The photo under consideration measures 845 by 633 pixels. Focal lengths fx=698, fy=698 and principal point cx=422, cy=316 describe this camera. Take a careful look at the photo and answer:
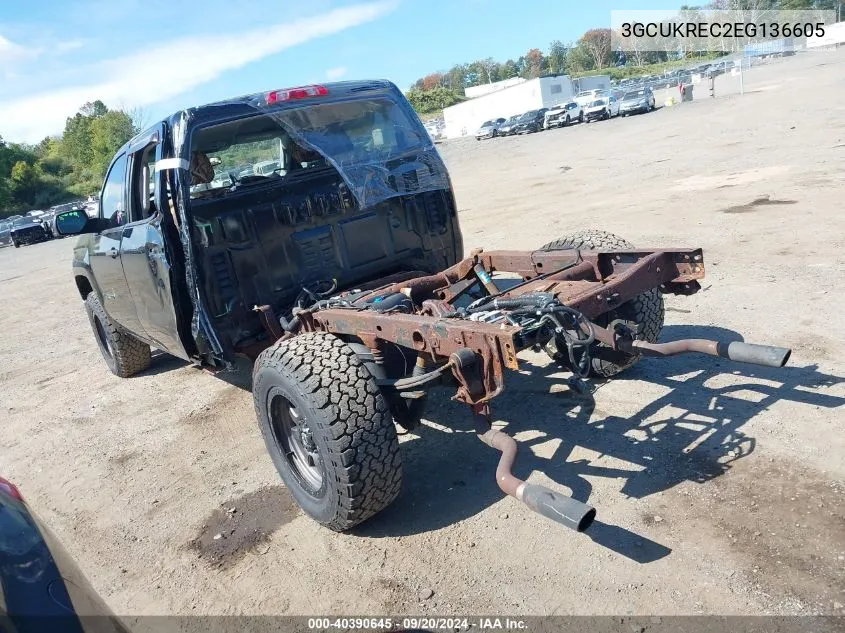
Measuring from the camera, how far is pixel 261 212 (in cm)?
484

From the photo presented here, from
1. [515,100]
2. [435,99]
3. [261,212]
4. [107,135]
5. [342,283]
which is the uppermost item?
[107,135]

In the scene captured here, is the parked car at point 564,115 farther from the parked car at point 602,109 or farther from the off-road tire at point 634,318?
the off-road tire at point 634,318

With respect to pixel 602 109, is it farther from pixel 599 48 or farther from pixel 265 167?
pixel 599 48

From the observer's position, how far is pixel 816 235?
744 centimetres

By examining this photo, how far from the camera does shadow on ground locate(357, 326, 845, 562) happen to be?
12.0 ft

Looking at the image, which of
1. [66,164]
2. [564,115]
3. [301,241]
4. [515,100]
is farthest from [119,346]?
[66,164]

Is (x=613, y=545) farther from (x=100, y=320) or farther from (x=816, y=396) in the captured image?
(x=100, y=320)

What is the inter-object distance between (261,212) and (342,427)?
6.83ft

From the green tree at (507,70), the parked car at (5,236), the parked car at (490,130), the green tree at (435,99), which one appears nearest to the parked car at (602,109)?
the parked car at (490,130)

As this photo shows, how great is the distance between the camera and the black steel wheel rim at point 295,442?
3.77 meters

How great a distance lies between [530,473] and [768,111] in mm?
23476

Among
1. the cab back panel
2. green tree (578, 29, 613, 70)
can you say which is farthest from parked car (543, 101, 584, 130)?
green tree (578, 29, 613, 70)

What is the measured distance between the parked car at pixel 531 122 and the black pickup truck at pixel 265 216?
128ft

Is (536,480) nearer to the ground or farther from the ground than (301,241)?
nearer to the ground
